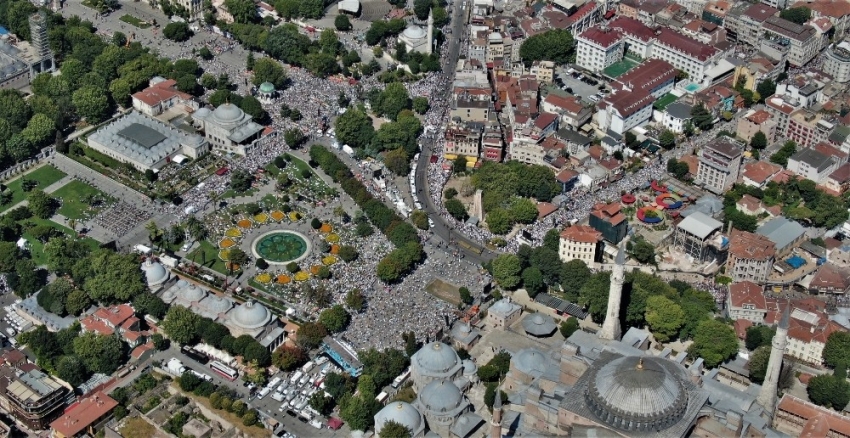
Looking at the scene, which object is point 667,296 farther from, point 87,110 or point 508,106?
point 87,110

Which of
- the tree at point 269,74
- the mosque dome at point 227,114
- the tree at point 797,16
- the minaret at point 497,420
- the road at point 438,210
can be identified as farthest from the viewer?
the tree at point 797,16

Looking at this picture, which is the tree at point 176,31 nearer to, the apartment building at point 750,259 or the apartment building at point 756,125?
the apartment building at point 756,125

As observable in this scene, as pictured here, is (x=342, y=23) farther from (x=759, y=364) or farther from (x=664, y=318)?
(x=759, y=364)

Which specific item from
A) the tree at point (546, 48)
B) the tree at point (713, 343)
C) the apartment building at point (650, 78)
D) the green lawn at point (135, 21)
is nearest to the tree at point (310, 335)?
the tree at point (713, 343)

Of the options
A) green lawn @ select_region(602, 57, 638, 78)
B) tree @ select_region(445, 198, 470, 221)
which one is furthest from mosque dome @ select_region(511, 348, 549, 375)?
green lawn @ select_region(602, 57, 638, 78)

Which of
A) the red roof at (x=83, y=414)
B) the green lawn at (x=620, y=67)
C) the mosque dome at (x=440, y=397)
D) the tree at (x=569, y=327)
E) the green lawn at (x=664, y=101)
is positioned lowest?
the green lawn at (x=620, y=67)


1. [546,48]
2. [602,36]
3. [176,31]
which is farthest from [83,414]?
[602,36]

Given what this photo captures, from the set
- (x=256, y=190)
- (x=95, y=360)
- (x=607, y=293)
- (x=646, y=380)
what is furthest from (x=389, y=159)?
(x=646, y=380)
